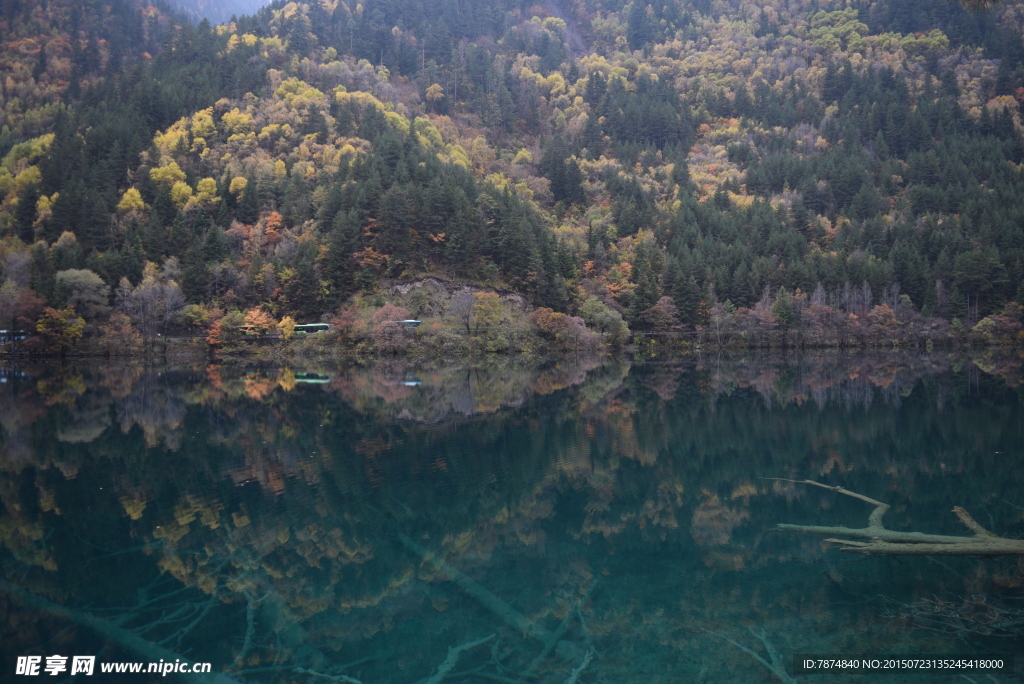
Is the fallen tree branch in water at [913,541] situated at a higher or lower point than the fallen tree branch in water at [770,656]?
higher

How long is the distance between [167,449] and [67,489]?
4897 millimetres

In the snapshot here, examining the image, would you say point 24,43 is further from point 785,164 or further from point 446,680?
point 446,680

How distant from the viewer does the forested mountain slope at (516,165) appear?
284 feet

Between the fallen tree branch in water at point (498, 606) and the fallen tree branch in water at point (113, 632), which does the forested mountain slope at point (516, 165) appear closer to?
the fallen tree branch in water at point (498, 606)

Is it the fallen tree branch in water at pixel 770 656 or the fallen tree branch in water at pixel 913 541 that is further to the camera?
the fallen tree branch in water at pixel 913 541

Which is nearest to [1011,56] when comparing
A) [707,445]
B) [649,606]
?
[707,445]

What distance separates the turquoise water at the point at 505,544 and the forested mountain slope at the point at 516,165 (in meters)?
63.2

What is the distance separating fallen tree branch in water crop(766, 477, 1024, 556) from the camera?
10727 millimetres

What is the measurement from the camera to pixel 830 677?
7848mm

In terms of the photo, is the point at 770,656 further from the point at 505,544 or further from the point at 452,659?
the point at 505,544

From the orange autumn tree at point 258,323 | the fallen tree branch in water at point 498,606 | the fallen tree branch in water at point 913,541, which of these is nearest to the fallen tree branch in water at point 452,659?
the fallen tree branch in water at point 498,606

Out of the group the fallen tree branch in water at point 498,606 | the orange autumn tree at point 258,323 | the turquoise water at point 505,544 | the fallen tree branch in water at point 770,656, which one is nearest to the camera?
the fallen tree branch in water at point 770,656

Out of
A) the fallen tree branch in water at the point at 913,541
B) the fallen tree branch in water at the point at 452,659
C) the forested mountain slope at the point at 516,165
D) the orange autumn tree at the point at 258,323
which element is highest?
the forested mountain slope at the point at 516,165

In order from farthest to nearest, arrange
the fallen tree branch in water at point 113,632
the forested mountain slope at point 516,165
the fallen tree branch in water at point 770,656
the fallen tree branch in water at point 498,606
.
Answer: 1. the forested mountain slope at point 516,165
2. the fallen tree branch in water at point 498,606
3. the fallen tree branch in water at point 113,632
4. the fallen tree branch in water at point 770,656
